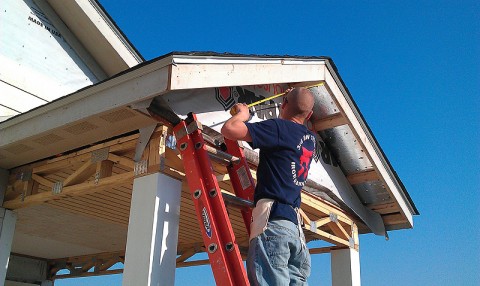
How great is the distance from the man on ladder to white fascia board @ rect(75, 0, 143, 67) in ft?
16.5

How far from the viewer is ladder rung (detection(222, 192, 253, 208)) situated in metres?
4.04

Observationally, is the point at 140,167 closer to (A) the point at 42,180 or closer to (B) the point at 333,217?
(A) the point at 42,180

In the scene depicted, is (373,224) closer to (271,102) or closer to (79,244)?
(271,102)

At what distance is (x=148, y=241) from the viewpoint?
4246mm

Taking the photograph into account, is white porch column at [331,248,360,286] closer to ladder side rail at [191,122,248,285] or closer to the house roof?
the house roof

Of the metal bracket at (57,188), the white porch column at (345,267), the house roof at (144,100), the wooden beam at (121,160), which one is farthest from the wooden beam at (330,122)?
the metal bracket at (57,188)

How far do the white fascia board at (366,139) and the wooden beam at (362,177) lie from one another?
0.19 metres

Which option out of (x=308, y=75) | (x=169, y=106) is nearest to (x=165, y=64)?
(x=169, y=106)

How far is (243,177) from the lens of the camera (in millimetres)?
4430

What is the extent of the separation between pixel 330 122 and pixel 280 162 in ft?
10.9

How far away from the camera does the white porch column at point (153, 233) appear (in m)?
4.21

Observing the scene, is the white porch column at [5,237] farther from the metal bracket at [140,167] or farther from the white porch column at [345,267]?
the white porch column at [345,267]

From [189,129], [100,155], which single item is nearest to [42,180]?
[100,155]

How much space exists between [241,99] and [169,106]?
1311 millimetres
